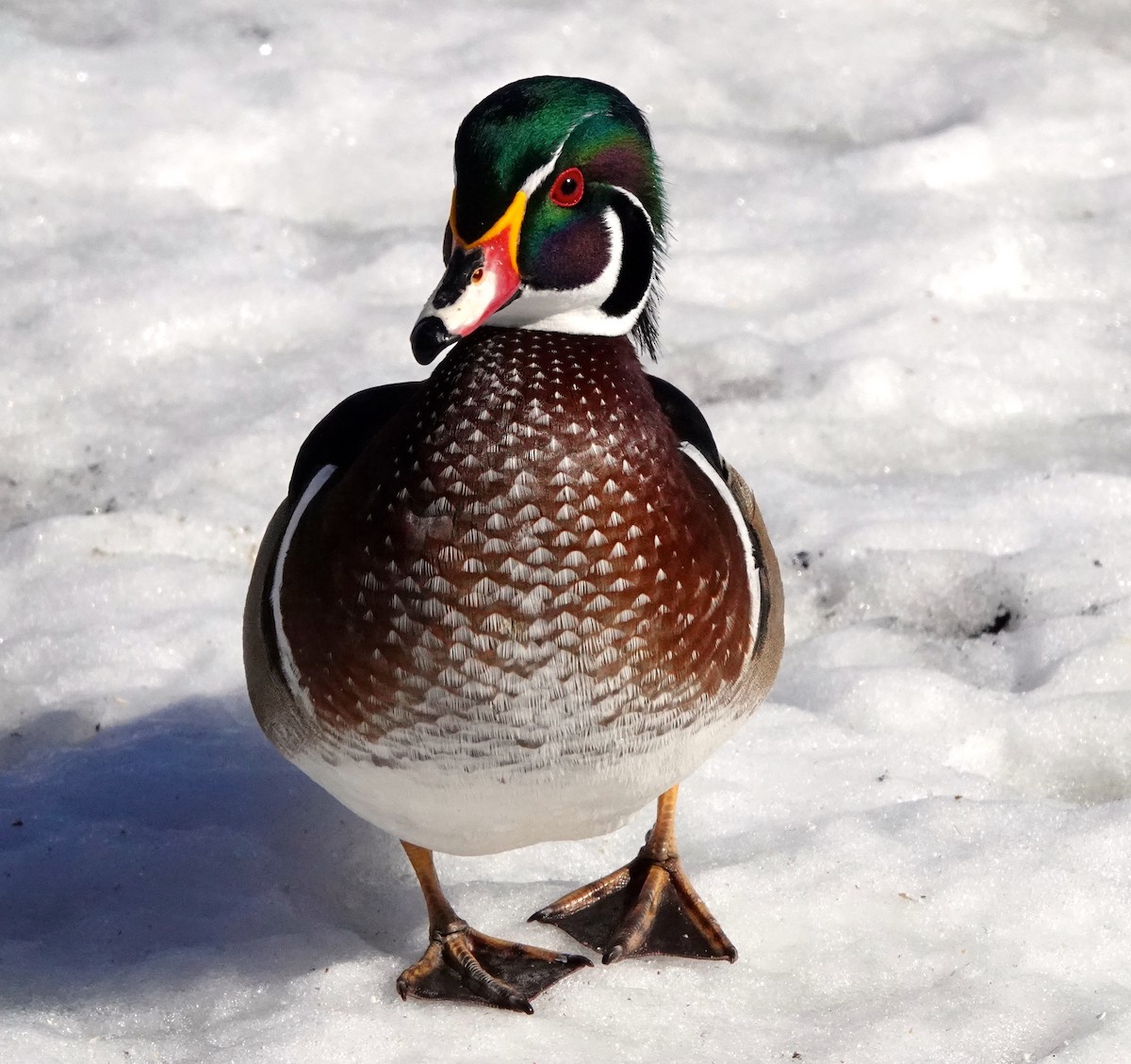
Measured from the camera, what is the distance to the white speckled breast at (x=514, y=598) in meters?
2.24

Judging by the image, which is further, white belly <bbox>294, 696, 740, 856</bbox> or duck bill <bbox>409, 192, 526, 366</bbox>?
white belly <bbox>294, 696, 740, 856</bbox>

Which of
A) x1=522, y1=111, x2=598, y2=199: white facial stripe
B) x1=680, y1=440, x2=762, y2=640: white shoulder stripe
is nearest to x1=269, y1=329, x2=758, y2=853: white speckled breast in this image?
x1=680, y1=440, x2=762, y2=640: white shoulder stripe

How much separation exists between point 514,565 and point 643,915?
88 centimetres

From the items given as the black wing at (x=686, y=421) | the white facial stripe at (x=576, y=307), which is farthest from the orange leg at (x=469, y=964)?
the white facial stripe at (x=576, y=307)

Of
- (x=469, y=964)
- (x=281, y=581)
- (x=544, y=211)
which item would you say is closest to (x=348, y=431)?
(x=281, y=581)

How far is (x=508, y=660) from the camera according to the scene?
2234 mm

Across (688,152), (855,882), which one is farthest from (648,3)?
(855,882)

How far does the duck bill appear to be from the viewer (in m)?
2.16

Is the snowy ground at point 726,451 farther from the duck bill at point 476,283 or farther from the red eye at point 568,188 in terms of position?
the red eye at point 568,188

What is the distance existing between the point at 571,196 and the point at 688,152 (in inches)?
124

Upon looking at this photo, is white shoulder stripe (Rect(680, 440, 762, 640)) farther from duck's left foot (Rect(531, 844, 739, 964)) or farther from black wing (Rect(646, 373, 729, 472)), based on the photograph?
duck's left foot (Rect(531, 844, 739, 964))

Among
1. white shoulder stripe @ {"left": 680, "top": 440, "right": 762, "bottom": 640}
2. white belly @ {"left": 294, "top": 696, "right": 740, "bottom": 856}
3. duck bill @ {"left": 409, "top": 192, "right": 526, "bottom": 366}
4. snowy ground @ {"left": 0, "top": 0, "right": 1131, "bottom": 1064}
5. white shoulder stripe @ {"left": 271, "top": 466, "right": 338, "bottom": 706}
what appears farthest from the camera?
snowy ground @ {"left": 0, "top": 0, "right": 1131, "bottom": 1064}

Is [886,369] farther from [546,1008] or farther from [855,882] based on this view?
[546,1008]

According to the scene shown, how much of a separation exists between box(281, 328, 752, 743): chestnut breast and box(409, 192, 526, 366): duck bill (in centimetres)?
13
